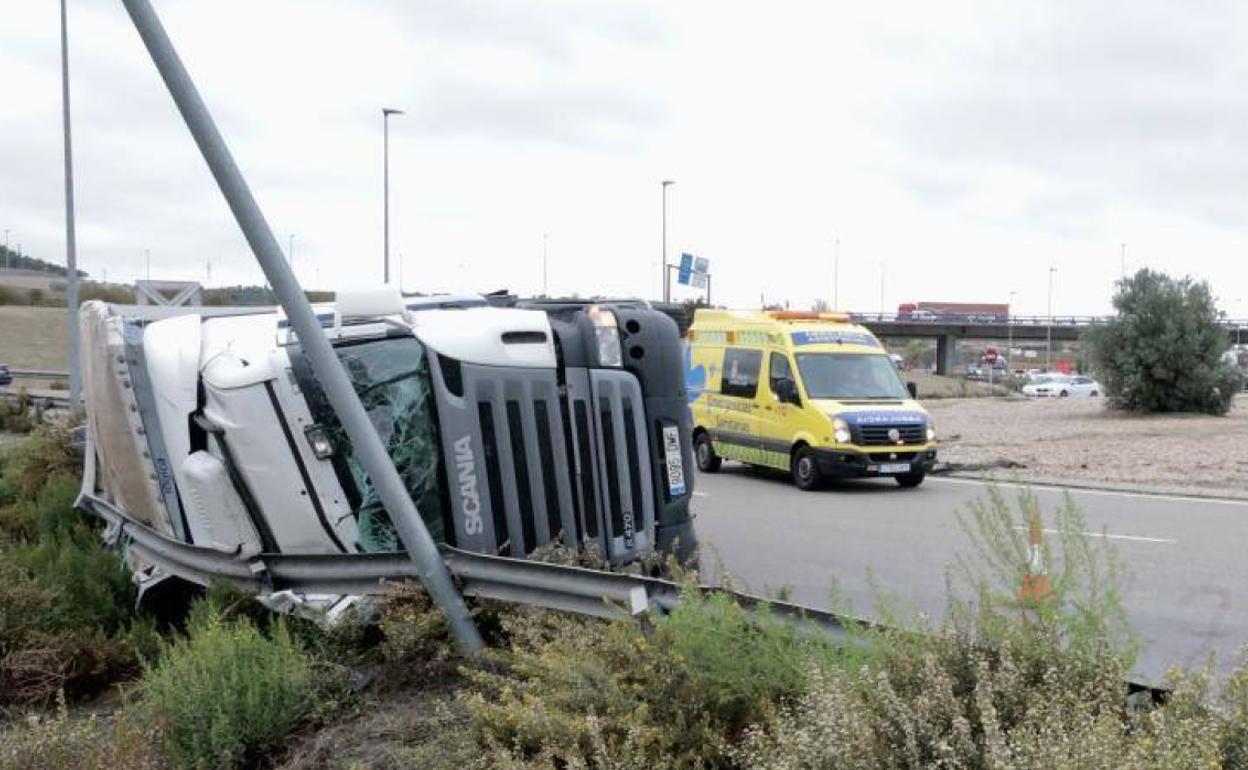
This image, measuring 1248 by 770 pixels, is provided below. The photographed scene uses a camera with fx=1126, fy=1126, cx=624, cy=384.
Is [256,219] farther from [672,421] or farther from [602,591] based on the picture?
[672,421]

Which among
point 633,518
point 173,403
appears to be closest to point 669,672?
point 633,518

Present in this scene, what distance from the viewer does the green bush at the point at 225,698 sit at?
4586 millimetres

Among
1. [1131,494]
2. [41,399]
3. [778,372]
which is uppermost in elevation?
[778,372]

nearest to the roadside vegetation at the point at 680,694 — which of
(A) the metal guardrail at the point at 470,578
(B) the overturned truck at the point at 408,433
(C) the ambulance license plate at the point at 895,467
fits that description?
(A) the metal guardrail at the point at 470,578

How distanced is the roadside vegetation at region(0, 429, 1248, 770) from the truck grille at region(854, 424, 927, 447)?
35.1 feet

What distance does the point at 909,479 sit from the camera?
16.2m

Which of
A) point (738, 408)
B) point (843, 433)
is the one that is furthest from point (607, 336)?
point (738, 408)

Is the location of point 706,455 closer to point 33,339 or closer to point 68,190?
point 68,190

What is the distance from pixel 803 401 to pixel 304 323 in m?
11.6

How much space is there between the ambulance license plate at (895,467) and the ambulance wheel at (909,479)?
0.12m

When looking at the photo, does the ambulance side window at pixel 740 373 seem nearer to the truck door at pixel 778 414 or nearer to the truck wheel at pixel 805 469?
the truck door at pixel 778 414

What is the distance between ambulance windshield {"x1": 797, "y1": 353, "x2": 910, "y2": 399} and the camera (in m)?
16.5

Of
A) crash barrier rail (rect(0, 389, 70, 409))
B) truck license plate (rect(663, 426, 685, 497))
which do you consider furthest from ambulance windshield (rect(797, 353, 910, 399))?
crash barrier rail (rect(0, 389, 70, 409))

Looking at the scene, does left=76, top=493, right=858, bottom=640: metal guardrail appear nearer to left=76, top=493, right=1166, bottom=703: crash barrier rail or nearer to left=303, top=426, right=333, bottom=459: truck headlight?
left=76, top=493, right=1166, bottom=703: crash barrier rail
